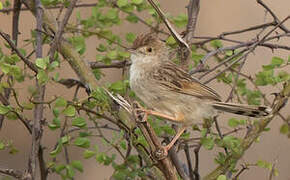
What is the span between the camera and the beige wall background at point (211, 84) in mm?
5777

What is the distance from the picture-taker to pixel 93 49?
235 inches

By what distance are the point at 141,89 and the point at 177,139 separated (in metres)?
0.37

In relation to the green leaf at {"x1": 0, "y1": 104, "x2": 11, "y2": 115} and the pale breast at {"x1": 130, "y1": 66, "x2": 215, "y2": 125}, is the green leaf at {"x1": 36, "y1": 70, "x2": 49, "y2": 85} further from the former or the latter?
A: the pale breast at {"x1": 130, "y1": 66, "x2": 215, "y2": 125}

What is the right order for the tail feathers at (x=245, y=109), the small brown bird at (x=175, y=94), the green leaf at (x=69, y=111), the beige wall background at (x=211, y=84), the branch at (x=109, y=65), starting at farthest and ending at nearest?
1. the beige wall background at (x=211, y=84)
2. the branch at (x=109, y=65)
3. the small brown bird at (x=175, y=94)
4. the tail feathers at (x=245, y=109)
5. the green leaf at (x=69, y=111)

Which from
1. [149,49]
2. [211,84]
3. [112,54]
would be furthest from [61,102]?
[211,84]

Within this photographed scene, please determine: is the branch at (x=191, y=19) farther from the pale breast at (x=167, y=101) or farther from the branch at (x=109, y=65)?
the branch at (x=109, y=65)

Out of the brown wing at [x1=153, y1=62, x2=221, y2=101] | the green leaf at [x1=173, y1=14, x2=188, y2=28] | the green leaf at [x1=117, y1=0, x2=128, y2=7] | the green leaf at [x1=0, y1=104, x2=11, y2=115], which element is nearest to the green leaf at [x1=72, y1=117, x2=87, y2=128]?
the green leaf at [x1=0, y1=104, x2=11, y2=115]

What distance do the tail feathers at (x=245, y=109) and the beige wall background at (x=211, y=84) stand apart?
192 cm

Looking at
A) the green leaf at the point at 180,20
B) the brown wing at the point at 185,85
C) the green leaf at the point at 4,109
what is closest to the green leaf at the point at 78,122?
the green leaf at the point at 4,109

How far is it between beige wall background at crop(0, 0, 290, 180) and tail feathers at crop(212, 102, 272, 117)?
1.92 metres

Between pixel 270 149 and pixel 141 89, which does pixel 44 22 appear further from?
pixel 270 149

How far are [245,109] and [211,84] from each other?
2.59 metres

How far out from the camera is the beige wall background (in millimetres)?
5777

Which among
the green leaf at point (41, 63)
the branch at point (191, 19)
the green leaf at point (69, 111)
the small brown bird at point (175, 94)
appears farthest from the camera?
the branch at point (191, 19)
